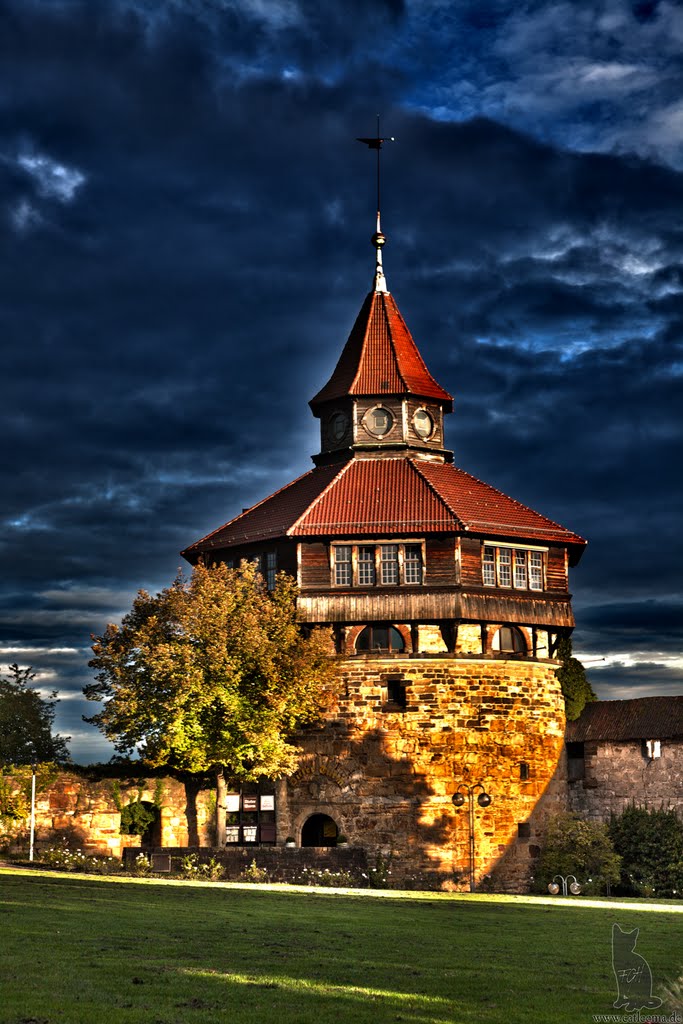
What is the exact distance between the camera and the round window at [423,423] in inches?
Result: 2324

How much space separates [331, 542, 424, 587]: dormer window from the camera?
5238 centimetres

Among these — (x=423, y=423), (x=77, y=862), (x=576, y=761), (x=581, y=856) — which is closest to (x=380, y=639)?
(x=576, y=761)

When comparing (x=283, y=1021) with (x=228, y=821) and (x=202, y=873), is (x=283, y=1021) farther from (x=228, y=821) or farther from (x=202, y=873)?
(x=228, y=821)

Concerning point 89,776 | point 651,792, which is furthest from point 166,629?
point 651,792

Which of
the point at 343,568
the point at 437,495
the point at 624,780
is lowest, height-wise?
the point at 624,780

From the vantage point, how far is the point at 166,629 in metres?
48.8

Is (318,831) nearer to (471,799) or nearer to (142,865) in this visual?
(471,799)

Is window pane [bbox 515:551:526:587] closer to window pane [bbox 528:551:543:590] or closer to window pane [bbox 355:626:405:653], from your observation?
window pane [bbox 528:551:543:590]

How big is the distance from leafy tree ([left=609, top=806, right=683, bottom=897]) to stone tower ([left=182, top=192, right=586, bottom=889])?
3238 mm

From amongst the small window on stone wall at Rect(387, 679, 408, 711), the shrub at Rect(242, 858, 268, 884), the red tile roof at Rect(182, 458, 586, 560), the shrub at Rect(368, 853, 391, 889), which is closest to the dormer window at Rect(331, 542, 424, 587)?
the red tile roof at Rect(182, 458, 586, 560)

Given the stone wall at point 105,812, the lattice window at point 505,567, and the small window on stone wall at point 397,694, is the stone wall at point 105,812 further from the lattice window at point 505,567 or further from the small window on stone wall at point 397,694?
the lattice window at point 505,567

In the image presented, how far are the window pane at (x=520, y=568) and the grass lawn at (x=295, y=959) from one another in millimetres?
21666

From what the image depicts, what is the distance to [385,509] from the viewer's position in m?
53.6

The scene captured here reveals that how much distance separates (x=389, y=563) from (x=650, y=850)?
1417 centimetres
